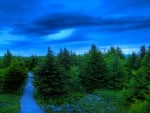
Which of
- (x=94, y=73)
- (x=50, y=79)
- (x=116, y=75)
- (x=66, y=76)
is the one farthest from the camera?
(x=116, y=75)

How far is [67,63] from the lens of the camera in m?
60.8

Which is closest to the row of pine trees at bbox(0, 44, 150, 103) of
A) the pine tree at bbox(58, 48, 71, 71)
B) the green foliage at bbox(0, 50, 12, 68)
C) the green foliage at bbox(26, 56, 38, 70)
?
the pine tree at bbox(58, 48, 71, 71)

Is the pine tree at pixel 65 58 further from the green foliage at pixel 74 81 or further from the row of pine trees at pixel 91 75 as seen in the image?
the green foliage at pixel 74 81

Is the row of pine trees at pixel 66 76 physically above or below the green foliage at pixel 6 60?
below

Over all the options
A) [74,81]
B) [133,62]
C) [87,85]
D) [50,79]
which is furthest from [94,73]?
[133,62]

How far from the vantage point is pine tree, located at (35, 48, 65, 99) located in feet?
131

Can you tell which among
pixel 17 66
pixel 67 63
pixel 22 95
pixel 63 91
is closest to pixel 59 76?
pixel 63 91

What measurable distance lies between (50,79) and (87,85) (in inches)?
417

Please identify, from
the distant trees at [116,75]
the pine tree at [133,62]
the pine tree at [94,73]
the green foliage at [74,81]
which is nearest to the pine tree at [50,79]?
the green foliage at [74,81]

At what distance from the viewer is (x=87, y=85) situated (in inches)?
1927

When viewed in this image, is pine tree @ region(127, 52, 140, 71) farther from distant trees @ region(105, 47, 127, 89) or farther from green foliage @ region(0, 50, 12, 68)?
green foliage @ region(0, 50, 12, 68)

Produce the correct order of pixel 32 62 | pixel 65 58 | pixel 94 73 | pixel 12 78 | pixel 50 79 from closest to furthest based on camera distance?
pixel 50 79 → pixel 12 78 → pixel 94 73 → pixel 65 58 → pixel 32 62

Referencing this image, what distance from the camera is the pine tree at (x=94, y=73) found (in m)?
48.4

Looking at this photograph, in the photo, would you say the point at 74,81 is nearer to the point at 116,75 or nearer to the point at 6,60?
the point at 116,75
